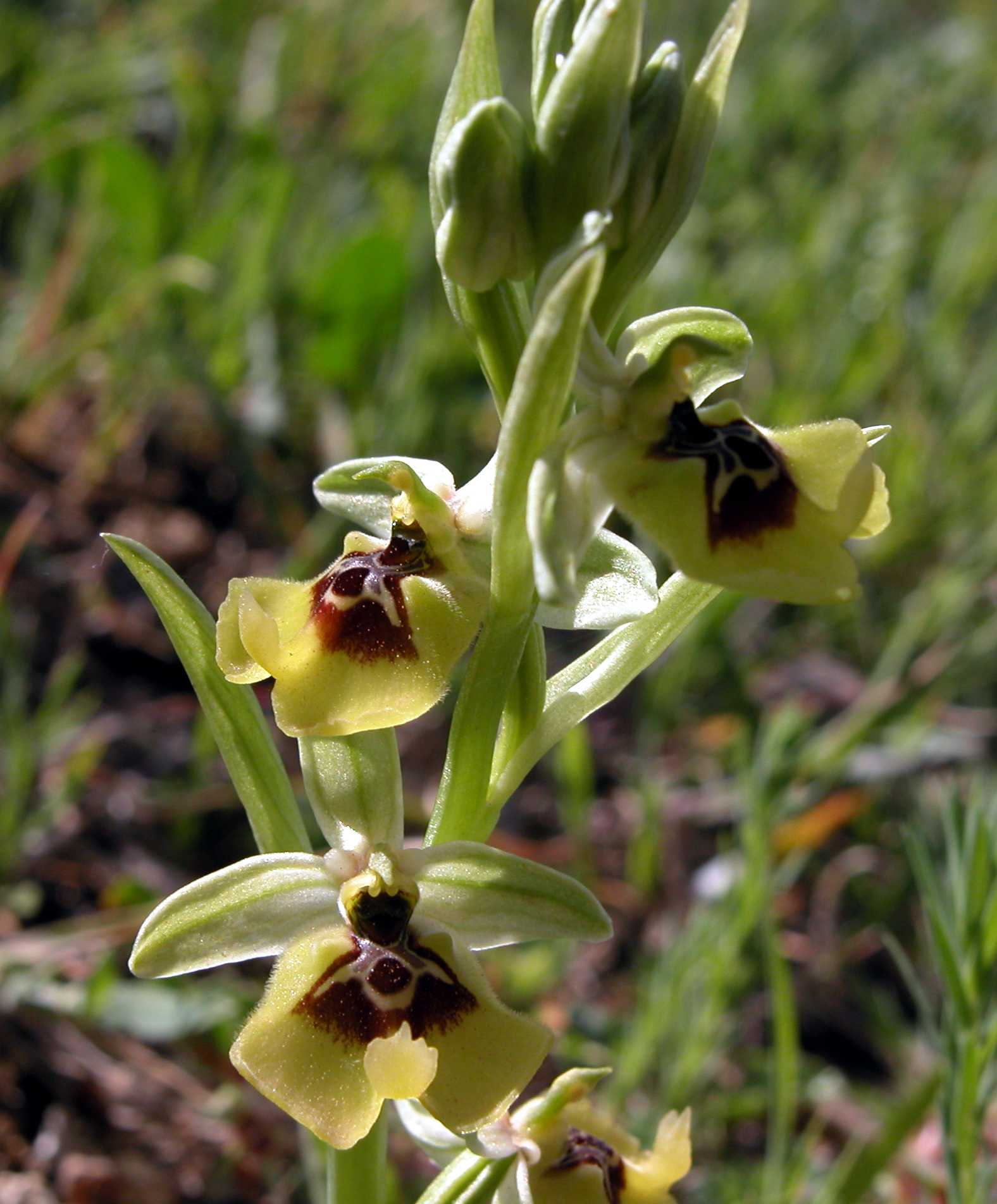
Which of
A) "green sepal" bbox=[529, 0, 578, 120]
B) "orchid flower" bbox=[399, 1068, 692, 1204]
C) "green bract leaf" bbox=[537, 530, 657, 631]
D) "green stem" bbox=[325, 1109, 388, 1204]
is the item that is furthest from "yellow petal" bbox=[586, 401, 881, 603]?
"green stem" bbox=[325, 1109, 388, 1204]

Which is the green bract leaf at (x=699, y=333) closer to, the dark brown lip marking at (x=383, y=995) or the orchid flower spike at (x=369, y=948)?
the orchid flower spike at (x=369, y=948)

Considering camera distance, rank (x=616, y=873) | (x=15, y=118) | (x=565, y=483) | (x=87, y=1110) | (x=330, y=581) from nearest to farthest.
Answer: (x=565, y=483) → (x=330, y=581) → (x=87, y=1110) → (x=616, y=873) → (x=15, y=118)

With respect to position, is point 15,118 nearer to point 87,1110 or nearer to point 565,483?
point 87,1110

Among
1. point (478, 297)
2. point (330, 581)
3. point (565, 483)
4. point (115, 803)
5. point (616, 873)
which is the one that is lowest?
point (616, 873)

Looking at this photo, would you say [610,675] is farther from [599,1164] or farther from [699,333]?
[599,1164]

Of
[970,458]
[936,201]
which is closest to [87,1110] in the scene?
[970,458]

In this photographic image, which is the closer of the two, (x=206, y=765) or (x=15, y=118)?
(x=206, y=765)
